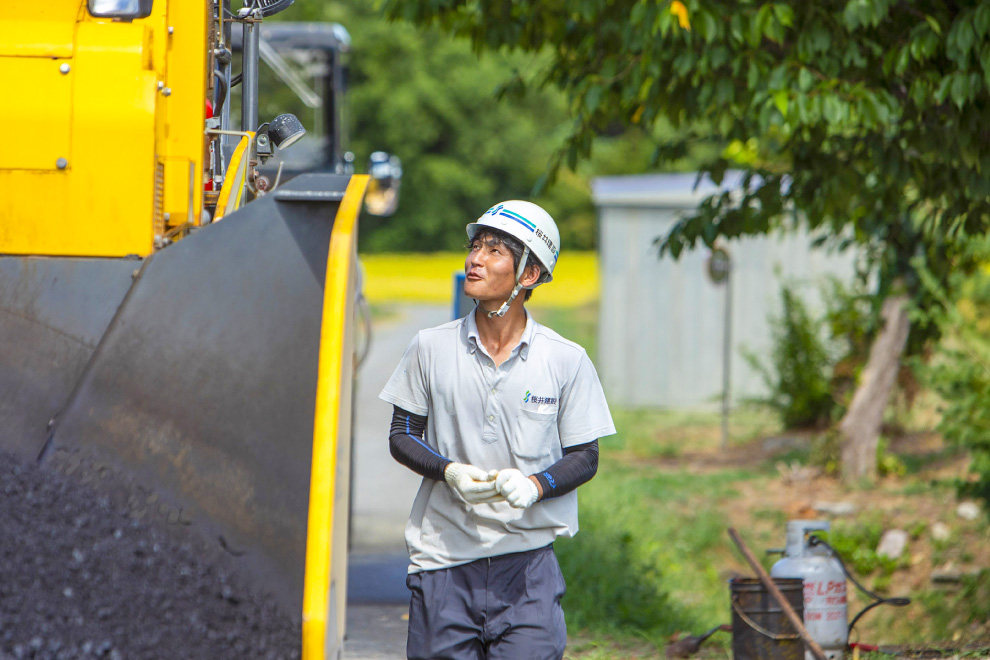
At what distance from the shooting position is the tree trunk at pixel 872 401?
9.49m

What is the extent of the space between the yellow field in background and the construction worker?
61.4ft

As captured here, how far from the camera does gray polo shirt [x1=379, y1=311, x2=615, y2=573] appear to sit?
303cm

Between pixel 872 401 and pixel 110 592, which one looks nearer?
pixel 110 592

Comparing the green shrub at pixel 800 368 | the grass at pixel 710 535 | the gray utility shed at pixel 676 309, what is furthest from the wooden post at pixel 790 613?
the gray utility shed at pixel 676 309

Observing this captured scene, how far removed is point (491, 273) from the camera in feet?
10.1

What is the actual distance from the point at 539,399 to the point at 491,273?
0.37 meters

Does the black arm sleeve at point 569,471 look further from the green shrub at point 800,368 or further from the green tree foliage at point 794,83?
the green shrub at point 800,368

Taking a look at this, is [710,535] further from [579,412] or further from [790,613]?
[579,412]

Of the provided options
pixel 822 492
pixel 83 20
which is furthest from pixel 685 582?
pixel 83 20

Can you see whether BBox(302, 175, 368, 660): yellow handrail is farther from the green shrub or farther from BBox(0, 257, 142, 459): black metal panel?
the green shrub

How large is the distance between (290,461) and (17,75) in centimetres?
161

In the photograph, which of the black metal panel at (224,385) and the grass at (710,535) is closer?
the black metal panel at (224,385)

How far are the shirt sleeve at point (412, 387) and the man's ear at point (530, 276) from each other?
1.10 ft

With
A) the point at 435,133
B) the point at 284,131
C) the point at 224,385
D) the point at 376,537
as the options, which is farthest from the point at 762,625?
the point at 435,133
